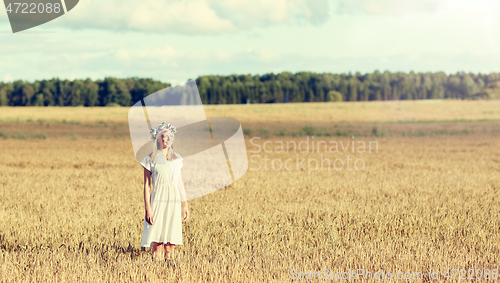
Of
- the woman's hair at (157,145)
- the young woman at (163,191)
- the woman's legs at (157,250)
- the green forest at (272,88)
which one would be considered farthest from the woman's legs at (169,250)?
the green forest at (272,88)

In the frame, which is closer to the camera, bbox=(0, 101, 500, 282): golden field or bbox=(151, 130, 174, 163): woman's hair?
bbox=(151, 130, 174, 163): woman's hair

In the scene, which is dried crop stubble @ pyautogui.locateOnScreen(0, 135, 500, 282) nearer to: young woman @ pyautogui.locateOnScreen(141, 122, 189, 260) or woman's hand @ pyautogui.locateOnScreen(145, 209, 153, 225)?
young woman @ pyautogui.locateOnScreen(141, 122, 189, 260)

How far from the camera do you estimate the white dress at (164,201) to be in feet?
17.0

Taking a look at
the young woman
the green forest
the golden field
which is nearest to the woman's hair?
the young woman

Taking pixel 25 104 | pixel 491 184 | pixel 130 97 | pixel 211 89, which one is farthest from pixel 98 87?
pixel 491 184

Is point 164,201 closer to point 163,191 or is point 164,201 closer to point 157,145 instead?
point 163,191

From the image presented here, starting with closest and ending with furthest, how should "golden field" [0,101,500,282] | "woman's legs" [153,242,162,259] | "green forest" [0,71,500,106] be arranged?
"golden field" [0,101,500,282] < "woman's legs" [153,242,162,259] < "green forest" [0,71,500,106]

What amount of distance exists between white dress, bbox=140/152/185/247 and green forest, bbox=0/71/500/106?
294ft

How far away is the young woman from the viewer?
5164 millimetres

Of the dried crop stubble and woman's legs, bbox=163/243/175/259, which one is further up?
woman's legs, bbox=163/243/175/259

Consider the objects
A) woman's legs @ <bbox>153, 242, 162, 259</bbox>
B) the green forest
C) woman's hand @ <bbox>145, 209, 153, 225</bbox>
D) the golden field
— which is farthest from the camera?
the green forest

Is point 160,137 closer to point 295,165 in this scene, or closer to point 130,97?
point 295,165

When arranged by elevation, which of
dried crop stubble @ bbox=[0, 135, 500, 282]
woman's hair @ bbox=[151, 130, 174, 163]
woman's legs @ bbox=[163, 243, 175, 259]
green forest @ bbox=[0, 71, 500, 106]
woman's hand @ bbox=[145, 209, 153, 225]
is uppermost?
green forest @ bbox=[0, 71, 500, 106]

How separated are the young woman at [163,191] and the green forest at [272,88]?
8968cm
